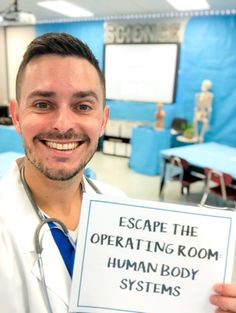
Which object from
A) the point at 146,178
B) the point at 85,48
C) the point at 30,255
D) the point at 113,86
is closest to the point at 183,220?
the point at 30,255

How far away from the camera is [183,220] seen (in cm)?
75

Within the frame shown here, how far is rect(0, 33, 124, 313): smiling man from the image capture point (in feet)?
2.52

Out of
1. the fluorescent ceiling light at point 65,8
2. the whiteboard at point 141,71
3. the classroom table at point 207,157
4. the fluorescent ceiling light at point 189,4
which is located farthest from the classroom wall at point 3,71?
the classroom table at point 207,157

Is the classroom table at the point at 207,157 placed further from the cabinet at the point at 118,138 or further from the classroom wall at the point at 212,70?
the cabinet at the point at 118,138

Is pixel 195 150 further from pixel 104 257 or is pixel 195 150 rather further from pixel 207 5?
pixel 104 257

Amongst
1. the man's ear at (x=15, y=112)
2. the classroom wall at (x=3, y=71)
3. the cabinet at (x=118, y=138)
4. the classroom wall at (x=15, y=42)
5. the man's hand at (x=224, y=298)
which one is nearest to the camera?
the man's hand at (x=224, y=298)

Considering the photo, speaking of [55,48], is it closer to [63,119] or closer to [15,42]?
[63,119]

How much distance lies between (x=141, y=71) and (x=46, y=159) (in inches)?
233

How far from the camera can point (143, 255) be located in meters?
0.76

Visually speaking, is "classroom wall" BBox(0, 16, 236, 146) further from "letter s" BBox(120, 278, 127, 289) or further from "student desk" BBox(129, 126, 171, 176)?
"letter s" BBox(120, 278, 127, 289)

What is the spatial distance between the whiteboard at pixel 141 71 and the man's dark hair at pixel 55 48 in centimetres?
550

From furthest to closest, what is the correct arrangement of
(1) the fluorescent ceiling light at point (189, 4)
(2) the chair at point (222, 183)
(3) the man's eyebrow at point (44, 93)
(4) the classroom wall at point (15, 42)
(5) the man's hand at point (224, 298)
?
(4) the classroom wall at point (15, 42) < (1) the fluorescent ceiling light at point (189, 4) < (2) the chair at point (222, 183) < (3) the man's eyebrow at point (44, 93) < (5) the man's hand at point (224, 298)

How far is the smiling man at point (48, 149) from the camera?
2.52 ft

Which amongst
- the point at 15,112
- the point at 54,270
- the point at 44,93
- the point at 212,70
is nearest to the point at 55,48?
the point at 44,93
